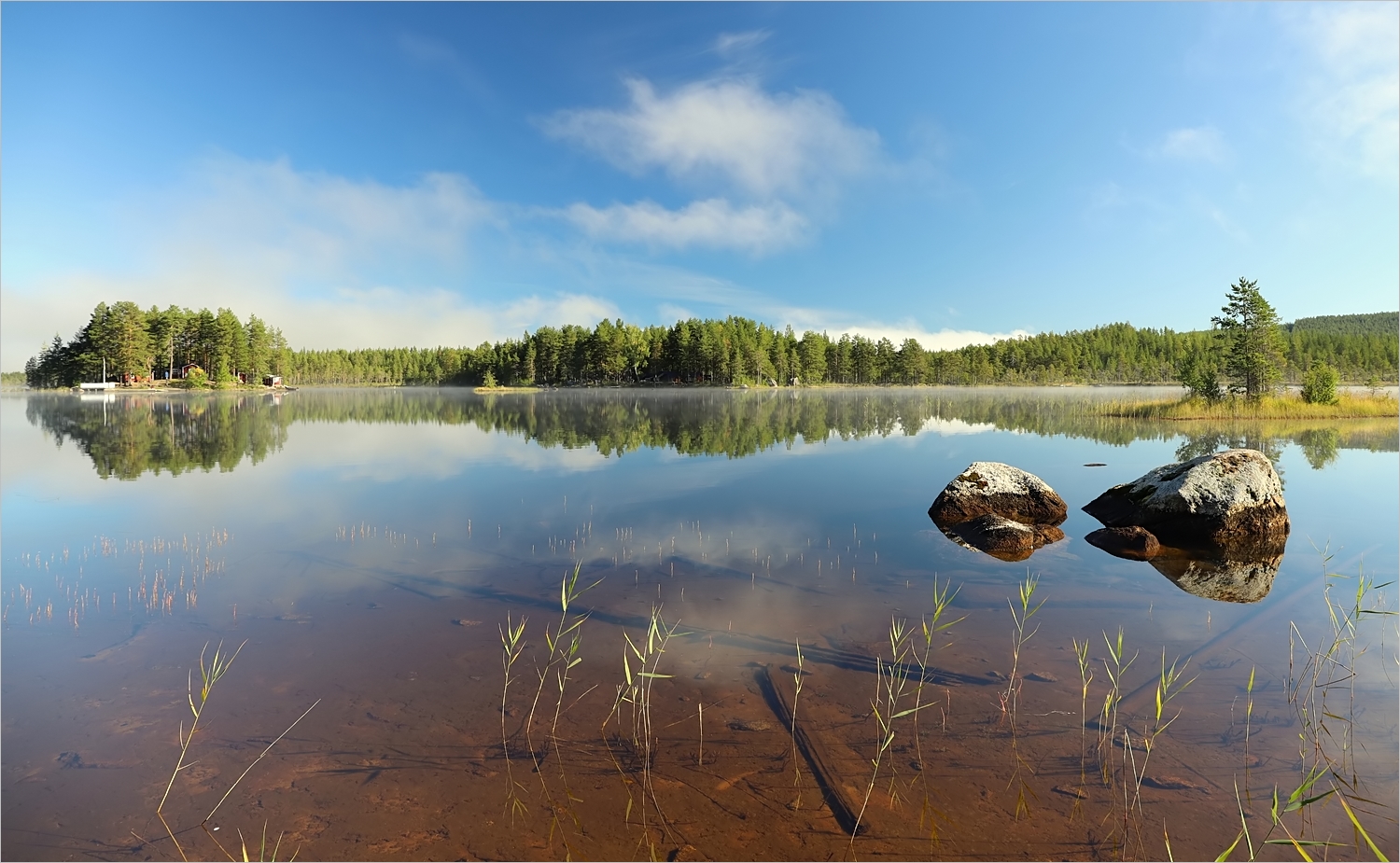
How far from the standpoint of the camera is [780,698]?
20.3 ft

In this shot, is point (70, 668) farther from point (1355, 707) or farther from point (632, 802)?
point (1355, 707)

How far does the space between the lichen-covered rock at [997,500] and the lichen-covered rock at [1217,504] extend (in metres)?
1.58

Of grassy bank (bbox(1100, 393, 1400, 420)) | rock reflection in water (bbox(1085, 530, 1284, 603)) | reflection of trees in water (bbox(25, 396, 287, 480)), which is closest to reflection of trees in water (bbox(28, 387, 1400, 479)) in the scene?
reflection of trees in water (bbox(25, 396, 287, 480))

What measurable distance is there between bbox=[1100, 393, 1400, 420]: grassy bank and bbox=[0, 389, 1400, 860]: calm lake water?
31053mm

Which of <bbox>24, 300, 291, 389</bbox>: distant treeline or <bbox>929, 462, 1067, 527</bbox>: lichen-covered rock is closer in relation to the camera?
<bbox>929, 462, 1067, 527</bbox>: lichen-covered rock

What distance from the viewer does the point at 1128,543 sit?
1207 centimetres

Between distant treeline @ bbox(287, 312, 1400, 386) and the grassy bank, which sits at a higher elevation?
distant treeline @ bbox(287, 312, 1400, 386)

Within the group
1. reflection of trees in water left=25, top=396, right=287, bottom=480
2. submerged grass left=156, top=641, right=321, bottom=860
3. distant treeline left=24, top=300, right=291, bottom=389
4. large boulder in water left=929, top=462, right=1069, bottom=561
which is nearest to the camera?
submerged grass left=156, top=641, right=321, bottom=860

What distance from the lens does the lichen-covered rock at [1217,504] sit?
495 inches

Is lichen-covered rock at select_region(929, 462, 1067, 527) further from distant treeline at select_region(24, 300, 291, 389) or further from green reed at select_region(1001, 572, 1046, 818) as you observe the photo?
distant treeline at select_region(24, 300, 291, 389)

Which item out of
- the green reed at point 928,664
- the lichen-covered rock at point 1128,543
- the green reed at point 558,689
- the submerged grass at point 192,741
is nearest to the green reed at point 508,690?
the green reed at point 558,689

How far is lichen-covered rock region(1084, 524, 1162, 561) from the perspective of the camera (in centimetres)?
1177

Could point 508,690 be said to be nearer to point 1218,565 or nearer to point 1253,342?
point 1218,565

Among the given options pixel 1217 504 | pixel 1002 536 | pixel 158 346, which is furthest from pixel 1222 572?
pixel 158 346
